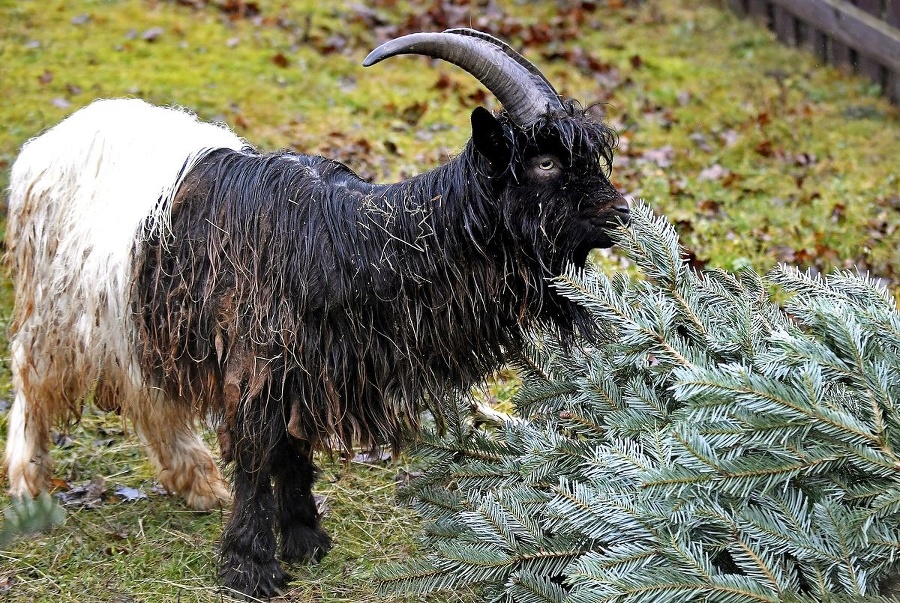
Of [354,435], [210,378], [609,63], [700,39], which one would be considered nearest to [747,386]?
[354,435]

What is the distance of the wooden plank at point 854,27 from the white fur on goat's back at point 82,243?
22.4ft

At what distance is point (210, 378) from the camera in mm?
4082

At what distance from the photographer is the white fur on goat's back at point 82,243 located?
423cm

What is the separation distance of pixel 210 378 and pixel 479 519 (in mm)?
1232

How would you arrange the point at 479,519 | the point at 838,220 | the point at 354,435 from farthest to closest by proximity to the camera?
1. the point at 838,220
2. the point at 354,435
3. the point at 479,519

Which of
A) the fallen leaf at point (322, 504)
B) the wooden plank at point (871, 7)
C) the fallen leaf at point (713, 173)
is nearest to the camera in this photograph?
the fallen leaf at point (322, 504)

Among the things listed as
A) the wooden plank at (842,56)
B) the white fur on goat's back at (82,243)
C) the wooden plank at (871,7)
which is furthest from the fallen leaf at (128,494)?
the wooden plank at (842,56)

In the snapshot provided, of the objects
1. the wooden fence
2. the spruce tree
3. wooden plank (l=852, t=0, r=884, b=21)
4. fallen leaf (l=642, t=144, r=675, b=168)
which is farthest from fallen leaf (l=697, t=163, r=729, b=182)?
the spruce tree

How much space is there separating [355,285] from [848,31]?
7.65 metres

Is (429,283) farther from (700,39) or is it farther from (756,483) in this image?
(700,39)

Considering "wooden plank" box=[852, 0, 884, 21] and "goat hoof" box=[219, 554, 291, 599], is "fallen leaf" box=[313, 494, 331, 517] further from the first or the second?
"wooden plank" box=[852, 0, 884, 21]

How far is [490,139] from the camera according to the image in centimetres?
361

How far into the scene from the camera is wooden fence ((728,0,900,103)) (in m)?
9.23

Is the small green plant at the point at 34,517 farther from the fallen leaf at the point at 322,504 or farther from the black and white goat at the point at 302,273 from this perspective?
the fallen leaf at the point at 322,504
